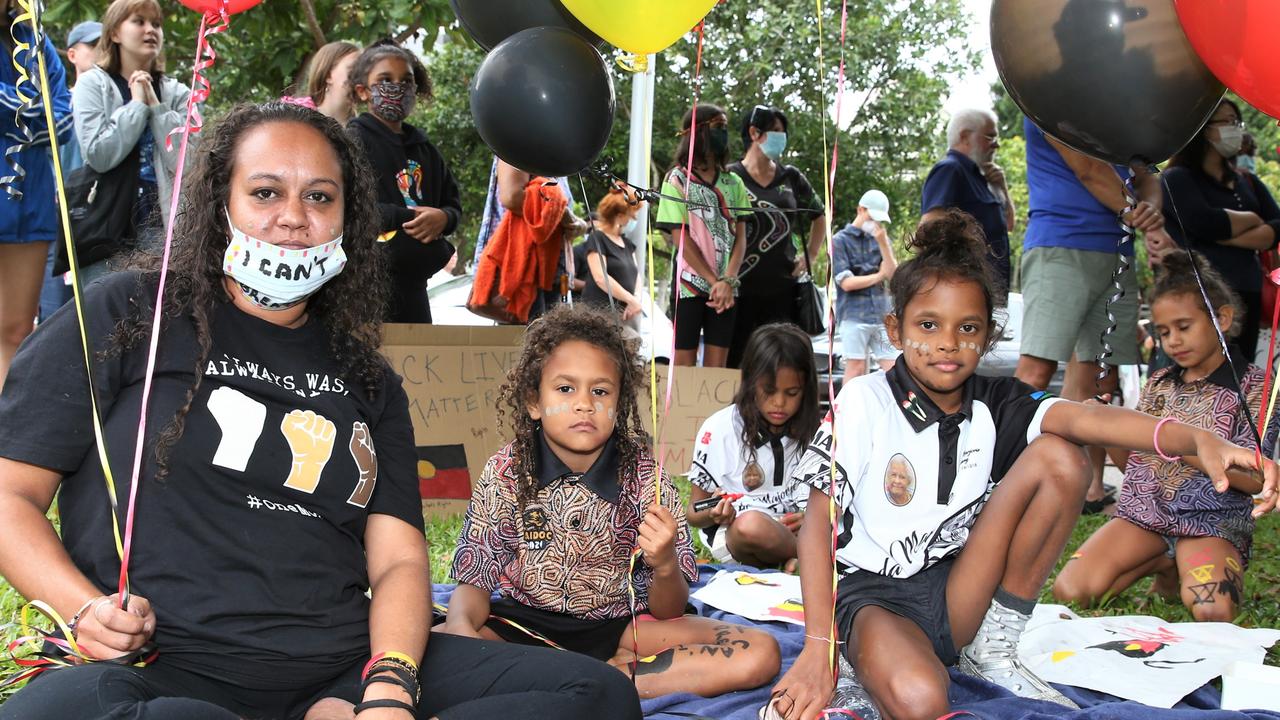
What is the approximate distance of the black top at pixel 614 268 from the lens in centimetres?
600

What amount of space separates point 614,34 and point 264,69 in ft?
15.0

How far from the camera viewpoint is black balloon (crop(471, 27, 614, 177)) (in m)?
2.45

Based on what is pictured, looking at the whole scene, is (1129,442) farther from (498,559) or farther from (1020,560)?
(498,559)

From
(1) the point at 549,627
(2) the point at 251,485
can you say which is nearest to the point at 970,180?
(1) the point at 549,627

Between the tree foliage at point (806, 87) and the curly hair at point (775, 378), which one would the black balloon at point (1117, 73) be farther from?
the tree foliage at point (806, 87)

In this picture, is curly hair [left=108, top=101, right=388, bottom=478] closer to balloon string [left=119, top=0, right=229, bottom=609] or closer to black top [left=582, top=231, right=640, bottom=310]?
balloon string [left=119, top=0, right=229, bottom=609]

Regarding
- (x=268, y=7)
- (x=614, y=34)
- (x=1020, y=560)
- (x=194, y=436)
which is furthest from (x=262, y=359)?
(x=268, y=7)

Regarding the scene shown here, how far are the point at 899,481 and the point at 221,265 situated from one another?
5.21ft

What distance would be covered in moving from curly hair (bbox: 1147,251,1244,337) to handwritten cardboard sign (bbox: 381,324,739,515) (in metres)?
1.85

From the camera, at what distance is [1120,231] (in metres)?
4.22

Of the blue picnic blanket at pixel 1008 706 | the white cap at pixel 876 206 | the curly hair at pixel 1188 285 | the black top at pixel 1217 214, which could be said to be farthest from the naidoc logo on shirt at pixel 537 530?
the white cap at pixel 876 206

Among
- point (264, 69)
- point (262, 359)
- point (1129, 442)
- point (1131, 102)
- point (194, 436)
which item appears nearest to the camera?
point (194, 436)

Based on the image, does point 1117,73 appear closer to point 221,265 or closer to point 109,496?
point 221,265

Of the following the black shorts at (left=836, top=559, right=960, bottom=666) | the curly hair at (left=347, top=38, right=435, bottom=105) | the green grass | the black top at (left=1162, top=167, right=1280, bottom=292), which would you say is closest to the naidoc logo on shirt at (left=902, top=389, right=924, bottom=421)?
the black shorts at (left=836, top=559, right=960, bottom=666)
